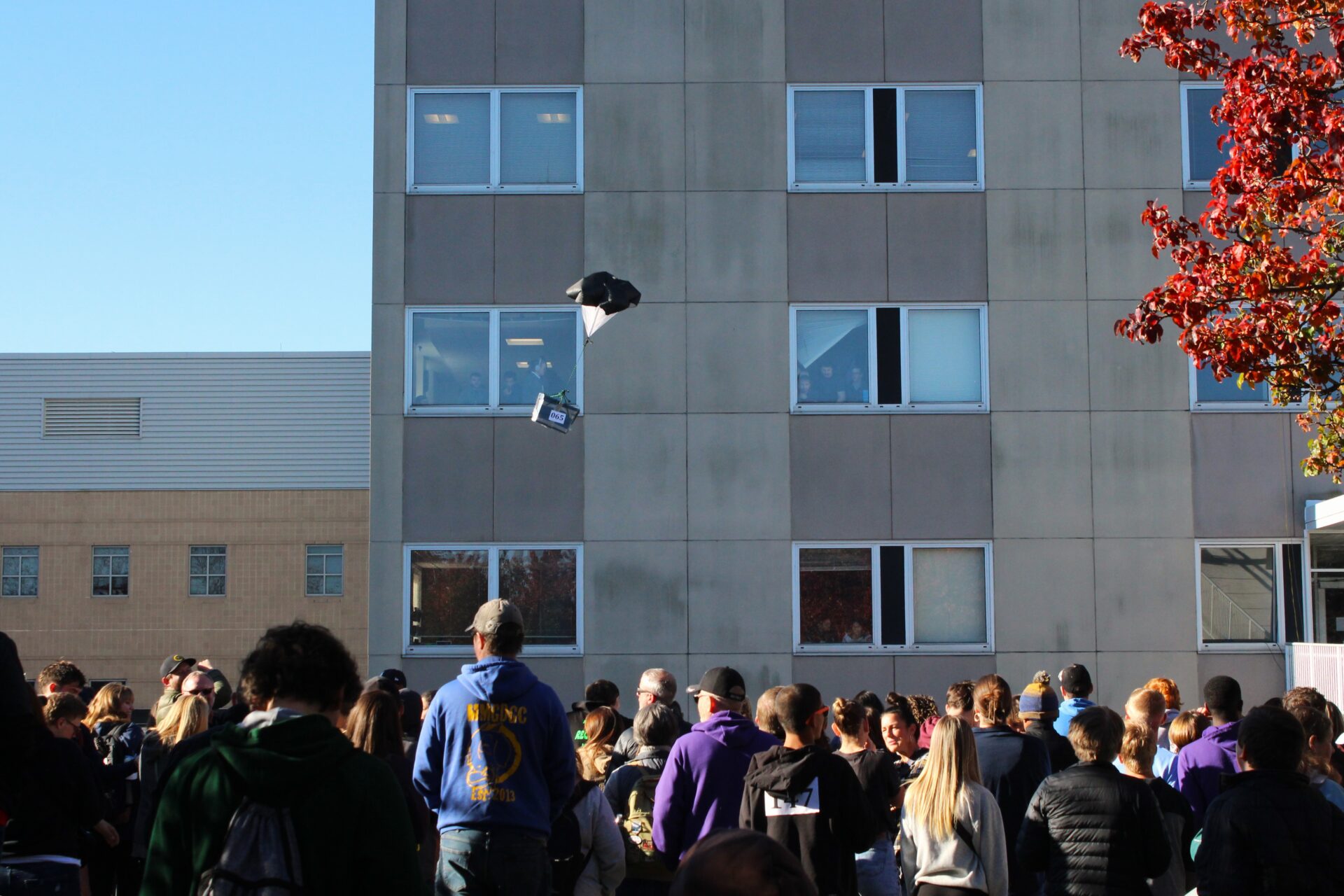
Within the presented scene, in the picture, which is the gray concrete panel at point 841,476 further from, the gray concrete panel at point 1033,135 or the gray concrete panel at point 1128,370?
the gray concrete panel at point 1033,135

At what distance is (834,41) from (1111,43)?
130 inches

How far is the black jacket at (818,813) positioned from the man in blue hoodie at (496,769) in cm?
101

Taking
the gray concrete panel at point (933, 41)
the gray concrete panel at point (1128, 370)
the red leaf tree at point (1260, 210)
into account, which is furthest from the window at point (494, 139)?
the red leaf tree at point (1260, 210)

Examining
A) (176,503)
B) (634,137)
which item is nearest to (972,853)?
(634,137)

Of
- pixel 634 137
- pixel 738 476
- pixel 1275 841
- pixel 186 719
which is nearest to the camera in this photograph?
pixel 1275 841

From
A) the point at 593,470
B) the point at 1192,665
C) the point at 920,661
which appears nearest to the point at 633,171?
the point at 593,470

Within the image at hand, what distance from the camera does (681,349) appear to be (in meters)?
15.6

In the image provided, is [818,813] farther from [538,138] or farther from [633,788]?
[538,138]

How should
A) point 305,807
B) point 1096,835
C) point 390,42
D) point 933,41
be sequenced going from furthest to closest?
point 933,41
point 390,42
point 1096,835
point 305,807

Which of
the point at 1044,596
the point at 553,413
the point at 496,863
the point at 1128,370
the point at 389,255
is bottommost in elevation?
the point at 496,863

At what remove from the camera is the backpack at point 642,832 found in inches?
272

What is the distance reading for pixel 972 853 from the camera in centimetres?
622

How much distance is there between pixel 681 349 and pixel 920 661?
4.52 meters

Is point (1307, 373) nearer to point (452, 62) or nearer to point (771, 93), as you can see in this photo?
point (771, 93)
